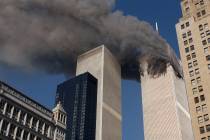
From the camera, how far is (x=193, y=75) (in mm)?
75625

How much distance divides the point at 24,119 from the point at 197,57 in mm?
47367

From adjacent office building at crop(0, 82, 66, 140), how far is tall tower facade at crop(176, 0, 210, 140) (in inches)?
1720

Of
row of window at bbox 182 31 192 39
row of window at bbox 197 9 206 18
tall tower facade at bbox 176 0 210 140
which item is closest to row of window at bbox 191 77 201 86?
tall tower facade at bbox 176 0 210 140

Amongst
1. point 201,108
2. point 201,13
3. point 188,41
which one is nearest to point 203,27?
point 188,41

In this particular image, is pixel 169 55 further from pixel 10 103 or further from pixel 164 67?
pixel 10 103

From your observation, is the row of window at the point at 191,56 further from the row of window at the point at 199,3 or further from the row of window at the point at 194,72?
the row of window at the point at 199,3

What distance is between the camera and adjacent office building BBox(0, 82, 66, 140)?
88.4 meters

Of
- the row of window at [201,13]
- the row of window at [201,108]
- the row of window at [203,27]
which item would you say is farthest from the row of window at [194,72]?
the row of window at [201,13]

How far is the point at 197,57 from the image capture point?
255ft

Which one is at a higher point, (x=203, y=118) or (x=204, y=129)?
(x=203, y=118)

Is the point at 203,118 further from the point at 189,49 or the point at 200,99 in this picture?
the point at 189,49

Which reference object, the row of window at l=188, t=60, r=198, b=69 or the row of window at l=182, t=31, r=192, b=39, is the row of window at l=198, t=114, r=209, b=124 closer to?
the row of window at l=188, t=60, r=198, b=69

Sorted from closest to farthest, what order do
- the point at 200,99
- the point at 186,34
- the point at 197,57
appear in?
the point at 200,99 → the point at 197,57 → the point at 186,34

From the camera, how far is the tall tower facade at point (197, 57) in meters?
68.7
